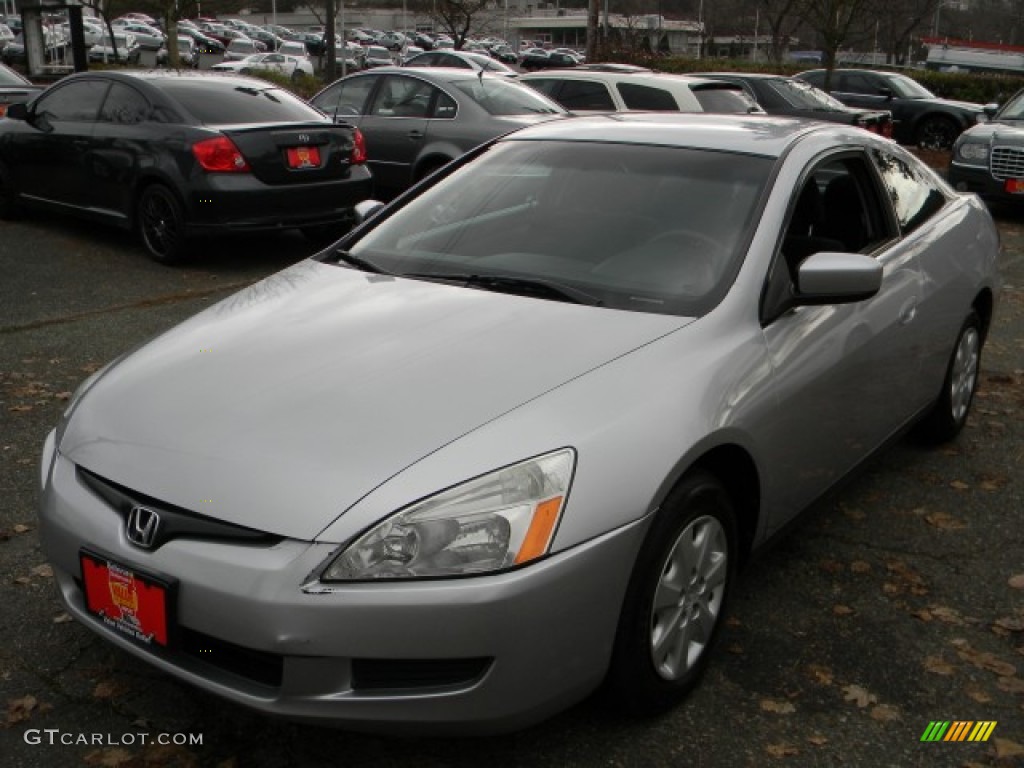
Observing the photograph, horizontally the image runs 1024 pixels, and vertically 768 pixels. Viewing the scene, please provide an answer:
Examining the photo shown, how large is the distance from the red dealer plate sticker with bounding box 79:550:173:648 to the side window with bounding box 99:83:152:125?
22.6 feet

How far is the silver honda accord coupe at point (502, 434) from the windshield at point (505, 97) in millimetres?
6407

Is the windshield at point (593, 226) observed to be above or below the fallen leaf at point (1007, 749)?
above

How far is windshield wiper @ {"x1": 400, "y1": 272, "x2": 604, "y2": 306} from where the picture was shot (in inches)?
129

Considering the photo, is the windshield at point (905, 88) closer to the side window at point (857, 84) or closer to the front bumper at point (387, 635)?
the side window at point (857, 84)

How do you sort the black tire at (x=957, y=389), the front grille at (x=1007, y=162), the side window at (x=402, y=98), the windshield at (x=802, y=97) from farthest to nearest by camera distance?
the windshield at (x=802, y=97) → the front grille at (x=1007, y=162) → the side window at (x=402, y=98) → the black tire at (x=957, y=389)

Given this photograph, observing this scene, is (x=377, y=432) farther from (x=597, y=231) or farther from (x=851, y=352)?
(x=851, y=352)

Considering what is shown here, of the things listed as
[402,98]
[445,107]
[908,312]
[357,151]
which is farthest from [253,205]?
[908,312]

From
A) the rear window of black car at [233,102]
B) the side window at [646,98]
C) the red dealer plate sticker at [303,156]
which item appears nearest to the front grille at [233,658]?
the red dealer plate sticker at [303,156]

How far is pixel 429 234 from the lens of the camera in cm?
387

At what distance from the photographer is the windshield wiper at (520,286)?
3275 millimetres

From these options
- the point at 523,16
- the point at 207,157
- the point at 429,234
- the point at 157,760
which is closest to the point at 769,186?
the point at 429,234

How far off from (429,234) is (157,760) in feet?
6.48

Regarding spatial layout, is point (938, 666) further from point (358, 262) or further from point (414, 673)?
point (358, 262)

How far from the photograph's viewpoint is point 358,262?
381 centimetres
